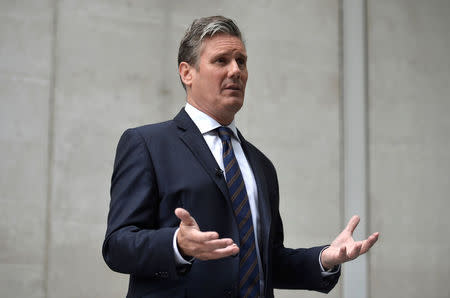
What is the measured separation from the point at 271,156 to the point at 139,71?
114cm

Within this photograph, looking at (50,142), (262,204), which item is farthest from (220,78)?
(50,142)

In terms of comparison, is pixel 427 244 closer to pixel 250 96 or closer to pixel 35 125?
pixel 250 96

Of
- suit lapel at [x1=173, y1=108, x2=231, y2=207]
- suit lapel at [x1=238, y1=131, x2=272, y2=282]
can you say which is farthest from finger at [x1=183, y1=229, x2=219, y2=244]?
suit lapel at [x1=238, y1=131, x2=272, y2=282]

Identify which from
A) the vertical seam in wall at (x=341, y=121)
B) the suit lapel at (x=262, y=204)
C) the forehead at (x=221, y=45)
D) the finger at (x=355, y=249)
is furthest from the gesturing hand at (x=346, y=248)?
the vertical seam in wall at (x=341, y=121)

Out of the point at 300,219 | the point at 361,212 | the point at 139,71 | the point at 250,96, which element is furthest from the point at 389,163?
the point at 139,71

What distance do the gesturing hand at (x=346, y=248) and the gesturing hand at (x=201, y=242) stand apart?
0.52m

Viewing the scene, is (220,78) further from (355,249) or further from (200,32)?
(355,249)

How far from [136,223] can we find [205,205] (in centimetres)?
24

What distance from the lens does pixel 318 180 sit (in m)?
4.76

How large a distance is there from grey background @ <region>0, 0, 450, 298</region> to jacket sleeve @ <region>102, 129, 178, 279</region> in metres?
2.00

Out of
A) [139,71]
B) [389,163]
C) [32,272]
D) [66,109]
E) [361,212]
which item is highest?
[139,71]

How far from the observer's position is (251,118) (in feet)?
15.4

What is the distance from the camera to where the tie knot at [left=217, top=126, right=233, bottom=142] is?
2.48m

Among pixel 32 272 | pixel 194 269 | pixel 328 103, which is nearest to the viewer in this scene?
pixel 194 269
